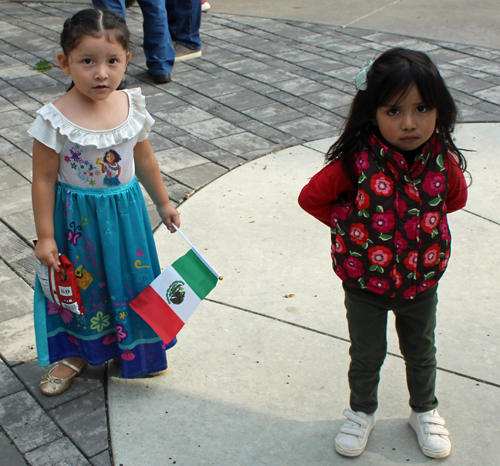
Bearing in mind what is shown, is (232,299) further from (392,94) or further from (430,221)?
(392,94)

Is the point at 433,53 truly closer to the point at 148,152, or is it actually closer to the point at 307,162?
the point at 307,162

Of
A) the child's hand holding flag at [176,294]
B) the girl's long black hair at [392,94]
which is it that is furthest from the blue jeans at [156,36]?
the girl's long black hair at [392,94]

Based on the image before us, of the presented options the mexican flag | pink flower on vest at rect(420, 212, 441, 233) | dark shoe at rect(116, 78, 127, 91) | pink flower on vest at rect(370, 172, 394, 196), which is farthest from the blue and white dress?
dark shoe at rect(116, 78, 127, 91)

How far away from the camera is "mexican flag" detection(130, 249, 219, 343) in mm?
2316

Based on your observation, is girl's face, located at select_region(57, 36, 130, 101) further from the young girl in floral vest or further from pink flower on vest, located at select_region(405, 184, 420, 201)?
pink flower on vest, located at select_region(405, 184, 420, 201)

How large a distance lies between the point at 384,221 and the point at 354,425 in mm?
807

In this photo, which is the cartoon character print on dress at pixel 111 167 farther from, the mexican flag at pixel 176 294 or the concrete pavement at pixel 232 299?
the concrete pavement at pixel 232 299

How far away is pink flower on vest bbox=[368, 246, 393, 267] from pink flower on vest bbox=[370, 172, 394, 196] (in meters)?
0.18

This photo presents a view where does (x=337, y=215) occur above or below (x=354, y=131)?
below

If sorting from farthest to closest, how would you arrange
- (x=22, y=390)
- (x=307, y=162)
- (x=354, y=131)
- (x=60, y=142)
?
1. (x=307, y=162)
2. (x=22, y=390)
3. (x=60, y=142)
4. (x=354, y=131)

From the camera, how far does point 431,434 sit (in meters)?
2.24

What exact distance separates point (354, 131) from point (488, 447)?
1246 millimetres

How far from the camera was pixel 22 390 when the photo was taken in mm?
2527

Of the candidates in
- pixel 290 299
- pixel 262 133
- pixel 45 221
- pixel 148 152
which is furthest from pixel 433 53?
pixel 45 221
